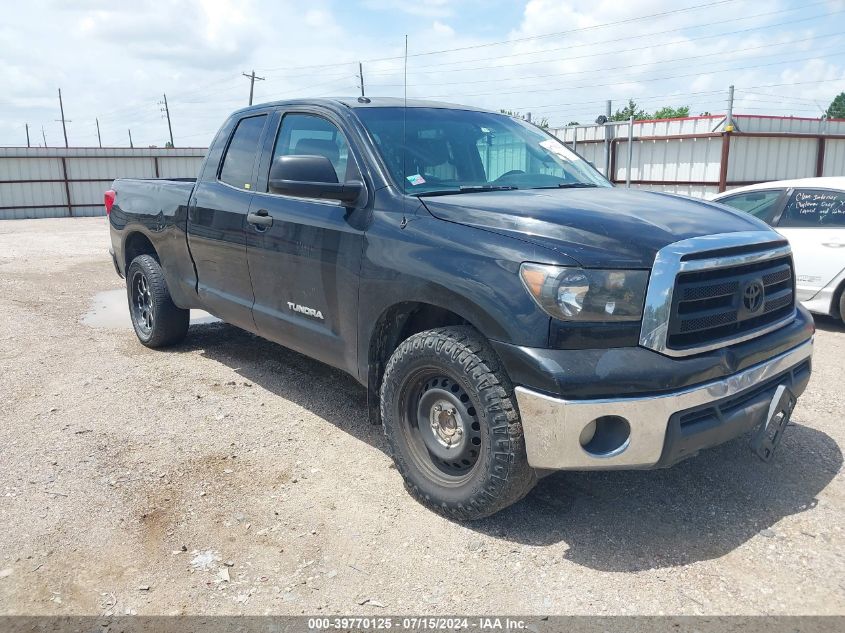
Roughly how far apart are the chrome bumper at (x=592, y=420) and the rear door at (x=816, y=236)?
15.6 feet

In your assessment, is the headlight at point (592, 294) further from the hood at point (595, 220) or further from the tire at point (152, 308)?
the tire at point (152, 308)

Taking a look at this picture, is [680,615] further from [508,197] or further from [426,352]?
[508,197]

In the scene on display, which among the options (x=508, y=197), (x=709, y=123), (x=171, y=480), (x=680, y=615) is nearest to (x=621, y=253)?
(x=508, y=197)

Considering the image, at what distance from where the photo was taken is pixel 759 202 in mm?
7500

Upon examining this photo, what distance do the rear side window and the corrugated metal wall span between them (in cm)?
2375

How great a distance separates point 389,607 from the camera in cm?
271

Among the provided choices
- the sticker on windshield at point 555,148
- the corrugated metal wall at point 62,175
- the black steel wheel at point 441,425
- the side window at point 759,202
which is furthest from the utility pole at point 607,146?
the corrugated metal wall at point 62,175

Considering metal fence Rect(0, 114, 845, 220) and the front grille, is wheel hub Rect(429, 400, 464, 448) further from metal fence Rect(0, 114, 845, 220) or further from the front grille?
metal fence Rect(0, 114, 845, 220)

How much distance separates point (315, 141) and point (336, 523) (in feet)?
7.37

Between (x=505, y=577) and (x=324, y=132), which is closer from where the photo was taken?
(x=505, y=577)

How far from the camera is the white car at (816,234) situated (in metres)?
6.76

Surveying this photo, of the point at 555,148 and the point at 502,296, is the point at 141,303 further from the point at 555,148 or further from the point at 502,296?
the point at 502,296

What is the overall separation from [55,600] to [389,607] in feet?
4.33

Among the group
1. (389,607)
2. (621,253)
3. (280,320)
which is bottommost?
(389,607)
